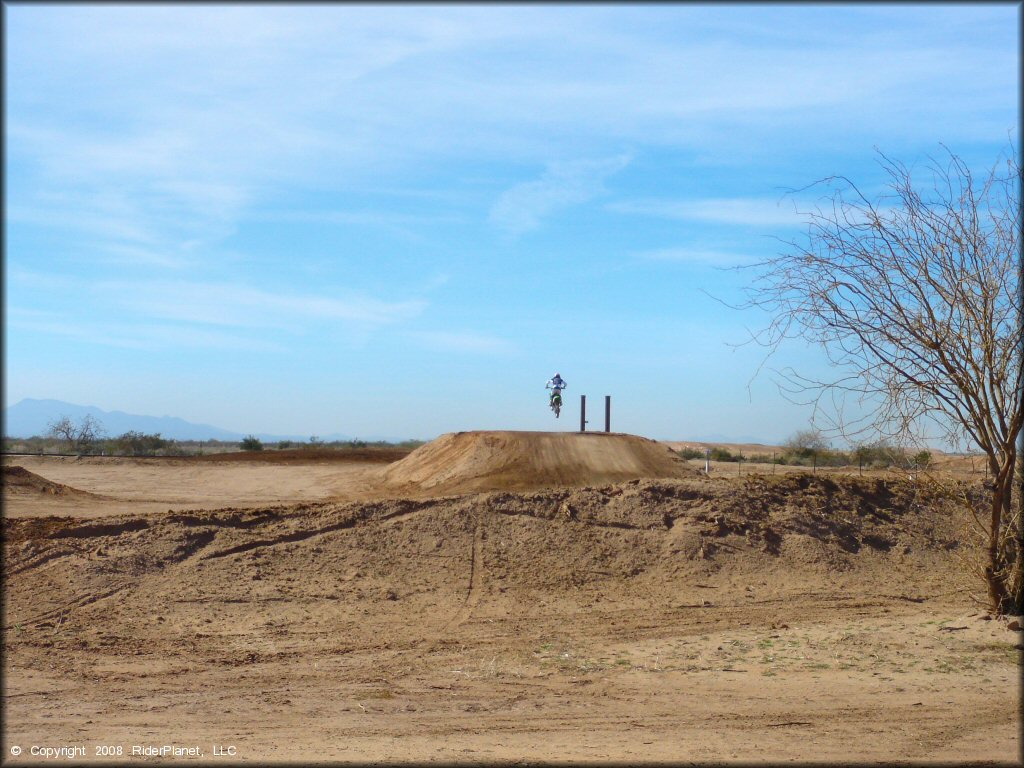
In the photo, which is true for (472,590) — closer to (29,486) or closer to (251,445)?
(29,486)

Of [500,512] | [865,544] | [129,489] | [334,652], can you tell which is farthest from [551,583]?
[129,489]

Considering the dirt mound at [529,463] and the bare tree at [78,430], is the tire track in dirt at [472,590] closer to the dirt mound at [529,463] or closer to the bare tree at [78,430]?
the dirt mound at [529,463]

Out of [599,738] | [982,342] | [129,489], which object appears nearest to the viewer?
[599,738]

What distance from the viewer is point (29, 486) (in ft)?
60.1

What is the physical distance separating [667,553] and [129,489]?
43.6 feet

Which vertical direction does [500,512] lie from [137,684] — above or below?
above

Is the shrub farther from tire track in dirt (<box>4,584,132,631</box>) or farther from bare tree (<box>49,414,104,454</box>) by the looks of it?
tire track in dirt (<box>4,584,132,631</box>)

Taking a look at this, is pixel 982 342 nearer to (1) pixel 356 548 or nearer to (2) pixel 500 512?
(2) pixel 500 512

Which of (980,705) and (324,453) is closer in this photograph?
(980,705)

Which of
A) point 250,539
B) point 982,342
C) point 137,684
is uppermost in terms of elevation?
point 982,342

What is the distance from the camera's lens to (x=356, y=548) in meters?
13.9

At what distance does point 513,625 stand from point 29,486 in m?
11.9

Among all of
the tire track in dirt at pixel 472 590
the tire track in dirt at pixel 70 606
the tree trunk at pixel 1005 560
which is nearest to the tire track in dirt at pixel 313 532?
the tire track in dirt at pixel 472 590

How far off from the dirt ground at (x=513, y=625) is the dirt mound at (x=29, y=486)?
0.06 meters
